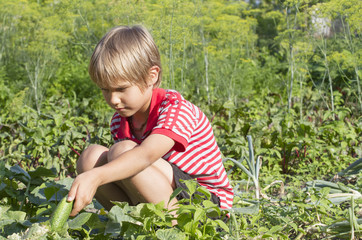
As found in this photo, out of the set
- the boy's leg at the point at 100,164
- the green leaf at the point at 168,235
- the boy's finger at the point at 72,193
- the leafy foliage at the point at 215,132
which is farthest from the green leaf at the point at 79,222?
the boy's leg at the point at 100,164

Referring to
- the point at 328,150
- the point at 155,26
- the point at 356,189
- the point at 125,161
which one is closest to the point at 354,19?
the point at 328,150

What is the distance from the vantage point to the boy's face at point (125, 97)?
1915 millimetres

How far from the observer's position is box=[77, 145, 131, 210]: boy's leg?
200 centimetres

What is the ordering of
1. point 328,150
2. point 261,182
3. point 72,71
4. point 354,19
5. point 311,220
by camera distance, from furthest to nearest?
point 72,71 < point 354,19 < point 328,150 < point 261,182 < point 311,220

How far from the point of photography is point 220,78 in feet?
17.5

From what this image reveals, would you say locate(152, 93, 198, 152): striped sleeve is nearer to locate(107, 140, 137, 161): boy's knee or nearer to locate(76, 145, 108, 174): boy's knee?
locate(107, 140, 137, 161): boy's knee

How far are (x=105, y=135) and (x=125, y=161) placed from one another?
4.99ft

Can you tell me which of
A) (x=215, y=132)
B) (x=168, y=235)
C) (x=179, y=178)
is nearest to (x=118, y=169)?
(x=168, y=235)

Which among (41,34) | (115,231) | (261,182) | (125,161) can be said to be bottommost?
(261,182)

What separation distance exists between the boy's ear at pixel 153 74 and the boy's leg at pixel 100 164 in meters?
0.36

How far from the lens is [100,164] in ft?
6.59

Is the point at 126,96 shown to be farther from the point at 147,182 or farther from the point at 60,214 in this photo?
the point at 60,214

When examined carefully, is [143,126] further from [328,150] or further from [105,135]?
[328,150]

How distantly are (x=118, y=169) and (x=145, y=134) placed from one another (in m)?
0.50
